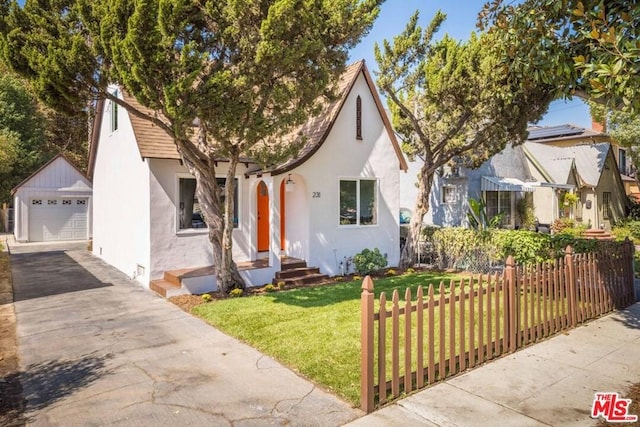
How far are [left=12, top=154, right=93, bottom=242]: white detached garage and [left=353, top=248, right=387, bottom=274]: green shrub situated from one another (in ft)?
66.0

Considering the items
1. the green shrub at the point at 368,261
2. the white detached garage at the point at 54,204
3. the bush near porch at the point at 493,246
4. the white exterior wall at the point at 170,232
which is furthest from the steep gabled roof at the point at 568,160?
the white detached garage at the point at 54,204

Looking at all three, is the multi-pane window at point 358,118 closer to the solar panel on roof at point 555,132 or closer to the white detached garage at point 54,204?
the white detached garage at point 54,204

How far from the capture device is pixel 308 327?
24.3 ft

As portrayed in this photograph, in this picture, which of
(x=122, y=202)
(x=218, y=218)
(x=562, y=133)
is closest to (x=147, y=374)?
(x=218, y=218)

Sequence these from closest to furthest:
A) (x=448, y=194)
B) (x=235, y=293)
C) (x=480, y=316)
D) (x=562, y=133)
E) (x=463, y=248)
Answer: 1. (x=480, y=316)
2. (x=235, y=293)
3. (x=463, y=248)
4. (x=448, y=194)
5. (x=562, y=133)

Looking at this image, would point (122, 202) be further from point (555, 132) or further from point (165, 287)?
point (555, 132)

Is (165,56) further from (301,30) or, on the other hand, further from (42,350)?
(42,350)

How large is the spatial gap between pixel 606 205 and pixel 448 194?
1537cm

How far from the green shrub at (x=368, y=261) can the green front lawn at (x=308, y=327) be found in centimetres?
172

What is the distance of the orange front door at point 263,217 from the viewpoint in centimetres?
1309

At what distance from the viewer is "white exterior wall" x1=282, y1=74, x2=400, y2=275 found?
12688mm

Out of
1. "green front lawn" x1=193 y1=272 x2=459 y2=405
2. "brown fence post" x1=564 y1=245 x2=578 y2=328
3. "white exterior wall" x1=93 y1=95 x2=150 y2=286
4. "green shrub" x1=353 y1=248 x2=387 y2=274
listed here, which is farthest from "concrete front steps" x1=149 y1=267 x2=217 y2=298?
"brown fence post" x1=564 y1=245 x2=578 y2=328

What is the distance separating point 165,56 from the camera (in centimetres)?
734

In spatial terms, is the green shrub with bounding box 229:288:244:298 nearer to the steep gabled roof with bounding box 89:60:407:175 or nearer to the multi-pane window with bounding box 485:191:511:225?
the steep gabled roof with bounding box 89:60:407:175
